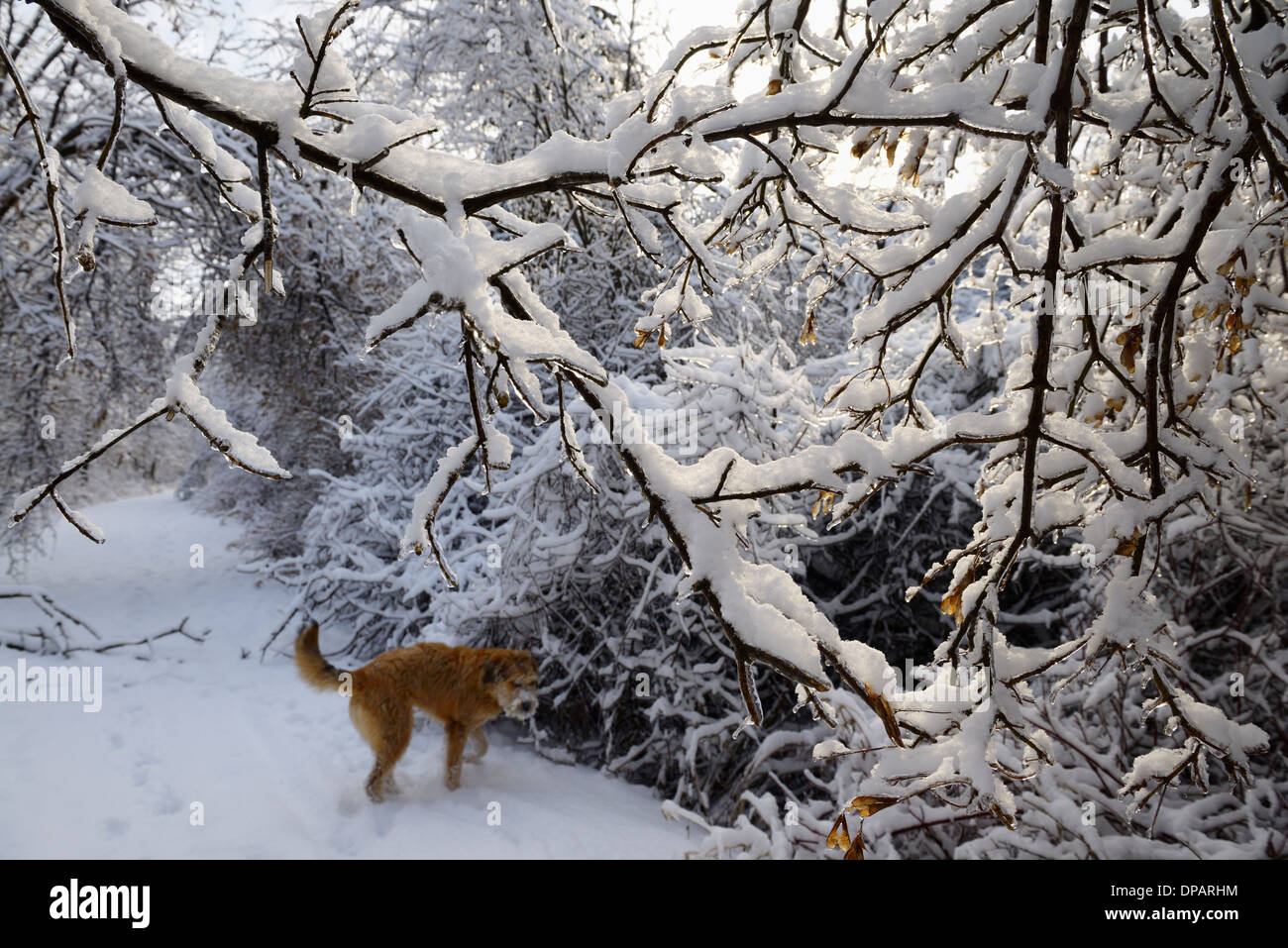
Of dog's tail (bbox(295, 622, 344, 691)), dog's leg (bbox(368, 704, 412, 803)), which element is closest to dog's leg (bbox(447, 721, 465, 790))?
dog's leg (bbox(368, 704, 412, 803))

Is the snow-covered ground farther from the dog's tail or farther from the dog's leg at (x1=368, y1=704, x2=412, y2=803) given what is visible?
the dog's tail

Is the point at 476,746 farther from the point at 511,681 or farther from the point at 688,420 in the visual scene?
the point at 688,420

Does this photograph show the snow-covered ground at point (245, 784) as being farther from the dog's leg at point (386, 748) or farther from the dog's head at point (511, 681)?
the dog's head at point (511, 681)

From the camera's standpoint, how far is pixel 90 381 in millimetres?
6113

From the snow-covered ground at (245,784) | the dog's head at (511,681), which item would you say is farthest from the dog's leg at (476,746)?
the dog's head at (511,681)

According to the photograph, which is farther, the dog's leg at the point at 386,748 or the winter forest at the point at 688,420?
the dog's leg at the point at 386,748

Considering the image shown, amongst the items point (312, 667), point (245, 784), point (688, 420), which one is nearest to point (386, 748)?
point (312, 667)

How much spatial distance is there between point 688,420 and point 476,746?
2420mm

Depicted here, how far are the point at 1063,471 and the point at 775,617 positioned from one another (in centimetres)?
90

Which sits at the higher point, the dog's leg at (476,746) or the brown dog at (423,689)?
the brown dog at (423,689)

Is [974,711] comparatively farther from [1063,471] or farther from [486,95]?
[486,95]

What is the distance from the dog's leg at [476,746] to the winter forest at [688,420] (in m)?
0.13

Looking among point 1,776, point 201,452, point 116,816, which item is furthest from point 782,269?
point 201,452

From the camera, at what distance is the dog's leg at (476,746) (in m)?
4.02
